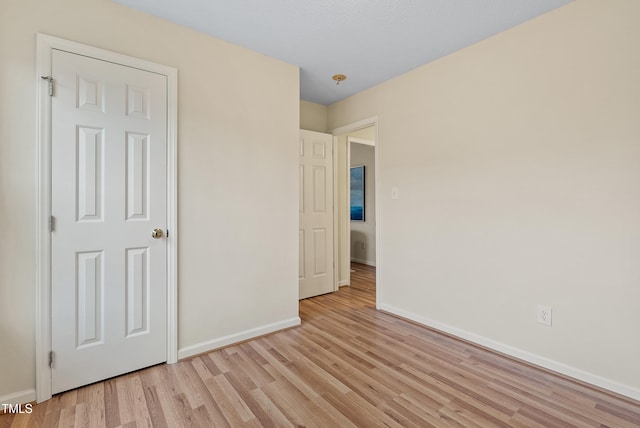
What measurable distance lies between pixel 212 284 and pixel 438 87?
2640mm

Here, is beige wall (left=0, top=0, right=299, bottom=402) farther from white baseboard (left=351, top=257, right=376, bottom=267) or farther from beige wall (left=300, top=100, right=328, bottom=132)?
white baseboard (left=351, top=257, right=376, bottom=267)

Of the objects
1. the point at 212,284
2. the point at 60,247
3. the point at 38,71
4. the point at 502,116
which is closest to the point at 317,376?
the point at 212,284

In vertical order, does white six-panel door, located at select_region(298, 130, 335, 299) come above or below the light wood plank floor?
above

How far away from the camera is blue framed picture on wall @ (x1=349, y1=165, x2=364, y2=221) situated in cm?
593

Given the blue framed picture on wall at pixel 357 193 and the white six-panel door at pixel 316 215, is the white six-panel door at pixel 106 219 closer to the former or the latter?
the white six-panel door at pixel 316 215

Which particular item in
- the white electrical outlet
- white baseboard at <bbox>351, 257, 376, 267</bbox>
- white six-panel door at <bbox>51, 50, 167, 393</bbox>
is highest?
white six-panel door at <bbox>51, 50, 167, 393</bbox>

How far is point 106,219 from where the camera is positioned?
75.4 inches

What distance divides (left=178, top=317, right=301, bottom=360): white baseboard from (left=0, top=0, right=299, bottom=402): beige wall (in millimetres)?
19

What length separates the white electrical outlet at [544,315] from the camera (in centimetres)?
211

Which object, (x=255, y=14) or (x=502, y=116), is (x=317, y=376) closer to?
(x=502, y=116)

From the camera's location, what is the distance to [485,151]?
2428mm

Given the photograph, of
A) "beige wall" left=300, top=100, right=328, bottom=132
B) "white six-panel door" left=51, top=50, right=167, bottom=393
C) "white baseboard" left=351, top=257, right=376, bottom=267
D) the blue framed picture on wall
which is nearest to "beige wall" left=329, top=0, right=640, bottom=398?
"beige wall" left=300, top=100, right=328, bottom=132

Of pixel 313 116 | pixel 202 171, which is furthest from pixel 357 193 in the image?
pixel 202 171

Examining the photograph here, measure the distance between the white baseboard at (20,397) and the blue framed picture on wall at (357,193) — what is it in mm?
4994
